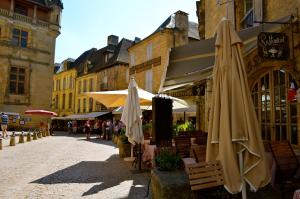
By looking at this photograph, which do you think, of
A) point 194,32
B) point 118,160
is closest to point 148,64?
point 194,32

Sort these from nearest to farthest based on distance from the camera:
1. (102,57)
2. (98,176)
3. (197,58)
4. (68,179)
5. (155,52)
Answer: (68,179) → (98,176) → (197,58) → (155,52) → (102,57)

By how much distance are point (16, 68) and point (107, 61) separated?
39.0 feet

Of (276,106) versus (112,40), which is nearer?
(276,106)

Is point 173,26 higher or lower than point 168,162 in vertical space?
Result: higher

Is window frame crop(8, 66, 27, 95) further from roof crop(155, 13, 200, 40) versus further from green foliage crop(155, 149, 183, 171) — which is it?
green foliage crop(155, 149, 183, 171)

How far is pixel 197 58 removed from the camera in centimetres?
736

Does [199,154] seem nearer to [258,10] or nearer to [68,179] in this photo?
[68,179]

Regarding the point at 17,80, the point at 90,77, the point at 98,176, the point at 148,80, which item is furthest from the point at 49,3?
the point at 98,176

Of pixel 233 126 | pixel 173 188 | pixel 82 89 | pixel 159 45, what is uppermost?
pixel 159 45

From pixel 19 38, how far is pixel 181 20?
16.1m

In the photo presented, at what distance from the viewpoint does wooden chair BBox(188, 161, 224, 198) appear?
352 cm

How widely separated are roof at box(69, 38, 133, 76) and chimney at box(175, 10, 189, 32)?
1102cm

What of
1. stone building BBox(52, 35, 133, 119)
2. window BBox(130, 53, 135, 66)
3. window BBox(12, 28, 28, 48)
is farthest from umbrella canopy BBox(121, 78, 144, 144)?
stone building BBox(52, 35, 133, 119)

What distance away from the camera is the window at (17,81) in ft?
89.7
